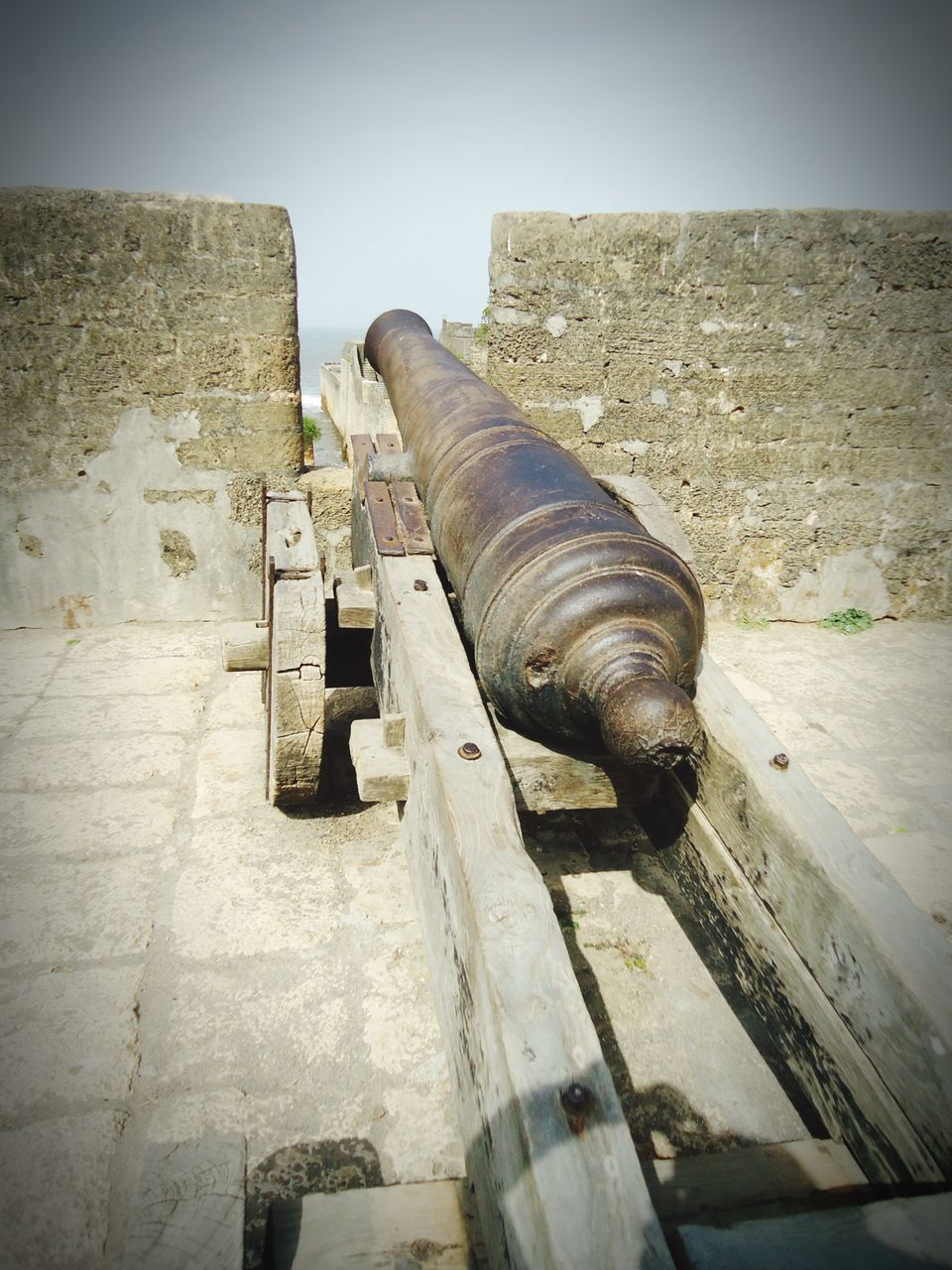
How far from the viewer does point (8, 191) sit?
3615 millimetres

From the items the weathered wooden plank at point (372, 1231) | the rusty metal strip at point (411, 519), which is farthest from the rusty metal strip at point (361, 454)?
the weathered wooden plank at point (372, 1231)

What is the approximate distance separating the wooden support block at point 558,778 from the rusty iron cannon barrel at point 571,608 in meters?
0.06

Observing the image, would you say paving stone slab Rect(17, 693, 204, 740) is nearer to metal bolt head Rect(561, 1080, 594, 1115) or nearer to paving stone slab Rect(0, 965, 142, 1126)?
paving stone slab Rect(0, 965, 142, 1126)

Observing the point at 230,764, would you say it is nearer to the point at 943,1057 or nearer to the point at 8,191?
the point at 943,1057

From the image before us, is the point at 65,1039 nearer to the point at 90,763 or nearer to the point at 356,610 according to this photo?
the point at 90,763

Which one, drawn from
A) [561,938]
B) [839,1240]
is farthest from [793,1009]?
[561,938]

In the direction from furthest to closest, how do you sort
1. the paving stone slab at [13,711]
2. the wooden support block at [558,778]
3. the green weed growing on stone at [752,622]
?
1. the green weed growing on stone at [752,622]
2. the paving stone slab at [13,711]
3. the wooden support block at [558,778]

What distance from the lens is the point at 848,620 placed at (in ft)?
16.4

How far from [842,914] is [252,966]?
1.60 metres

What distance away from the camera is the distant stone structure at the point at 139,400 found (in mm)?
3740

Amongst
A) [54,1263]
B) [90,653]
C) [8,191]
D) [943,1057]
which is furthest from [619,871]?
[8,191]

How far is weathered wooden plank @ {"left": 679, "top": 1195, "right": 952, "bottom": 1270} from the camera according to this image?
1.18 m

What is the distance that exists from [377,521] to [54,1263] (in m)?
2.19

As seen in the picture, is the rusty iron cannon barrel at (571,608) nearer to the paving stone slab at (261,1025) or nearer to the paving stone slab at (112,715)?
the paving stone slab at (261,1025)
